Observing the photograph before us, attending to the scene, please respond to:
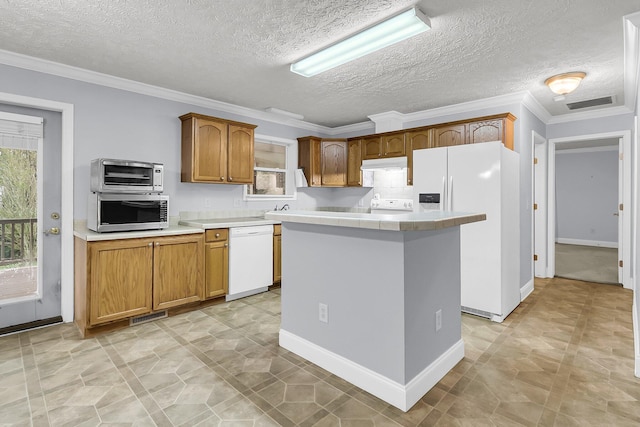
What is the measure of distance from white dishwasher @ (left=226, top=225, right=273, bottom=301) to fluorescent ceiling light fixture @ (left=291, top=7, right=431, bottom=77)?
1.95 m

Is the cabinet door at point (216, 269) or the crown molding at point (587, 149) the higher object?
the crown molding at point (587, 149)

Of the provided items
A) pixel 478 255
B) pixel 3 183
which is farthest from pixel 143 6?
pixel 478 255

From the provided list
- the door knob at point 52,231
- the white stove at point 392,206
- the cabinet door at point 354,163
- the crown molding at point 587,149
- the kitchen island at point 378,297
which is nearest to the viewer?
the kitchen island at point 378,297

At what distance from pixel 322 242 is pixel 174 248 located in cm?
181

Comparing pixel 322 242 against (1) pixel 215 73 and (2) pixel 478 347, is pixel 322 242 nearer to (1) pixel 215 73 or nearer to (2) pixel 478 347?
(2) pixel 478 347

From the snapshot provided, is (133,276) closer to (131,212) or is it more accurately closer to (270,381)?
(131,212)

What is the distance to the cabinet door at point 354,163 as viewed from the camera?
5.36 metres

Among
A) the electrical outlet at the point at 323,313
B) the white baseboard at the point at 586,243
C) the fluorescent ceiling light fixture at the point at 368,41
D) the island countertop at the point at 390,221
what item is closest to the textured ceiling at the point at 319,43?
the fluorescent ceiling light fixture at the point at 368,41

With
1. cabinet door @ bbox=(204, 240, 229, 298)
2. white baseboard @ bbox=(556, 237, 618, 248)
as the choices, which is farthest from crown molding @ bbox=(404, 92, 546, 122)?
white baseboard @ bbox=(556, 237, 618, 248)

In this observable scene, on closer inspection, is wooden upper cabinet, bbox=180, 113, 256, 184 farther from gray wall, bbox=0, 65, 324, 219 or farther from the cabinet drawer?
the cabinet drawer

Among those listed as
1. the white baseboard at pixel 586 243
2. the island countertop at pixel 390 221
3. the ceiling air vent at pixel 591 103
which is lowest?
the white baseboard at pixel 586 243

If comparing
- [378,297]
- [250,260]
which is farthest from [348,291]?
[250,260]

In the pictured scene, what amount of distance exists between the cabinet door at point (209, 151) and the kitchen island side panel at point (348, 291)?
1816 mm

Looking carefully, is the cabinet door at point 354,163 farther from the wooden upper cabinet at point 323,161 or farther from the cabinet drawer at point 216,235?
the cabinet drawer at point 216,235
